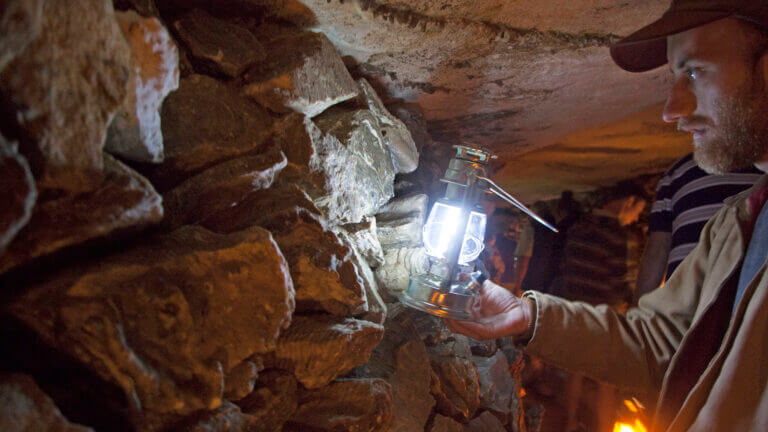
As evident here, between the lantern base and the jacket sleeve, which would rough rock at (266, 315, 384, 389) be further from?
the jacket sleeve

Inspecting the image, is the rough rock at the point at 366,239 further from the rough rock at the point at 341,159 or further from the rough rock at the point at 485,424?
the rough rock at the point at 485,424

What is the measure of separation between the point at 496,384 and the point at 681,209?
1.95m

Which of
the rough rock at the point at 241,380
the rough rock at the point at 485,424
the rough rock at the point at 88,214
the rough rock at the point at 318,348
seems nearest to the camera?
the rough rock at the point at 88,214

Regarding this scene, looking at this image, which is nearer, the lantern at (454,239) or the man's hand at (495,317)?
the lantern at (454,239)

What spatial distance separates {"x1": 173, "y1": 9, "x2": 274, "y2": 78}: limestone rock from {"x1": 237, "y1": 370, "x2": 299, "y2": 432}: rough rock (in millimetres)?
998

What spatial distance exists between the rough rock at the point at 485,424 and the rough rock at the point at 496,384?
7 cm

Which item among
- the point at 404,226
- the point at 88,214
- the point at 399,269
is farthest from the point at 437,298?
the point at 88,214

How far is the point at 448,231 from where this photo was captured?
69.6 inches

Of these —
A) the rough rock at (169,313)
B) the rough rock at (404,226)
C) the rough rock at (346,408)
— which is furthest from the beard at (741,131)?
the rough rock at (169,313)

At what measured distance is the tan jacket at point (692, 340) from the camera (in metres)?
1.31

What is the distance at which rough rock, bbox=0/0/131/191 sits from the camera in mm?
704

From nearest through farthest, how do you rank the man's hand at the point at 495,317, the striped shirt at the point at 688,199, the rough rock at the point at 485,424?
the man's hand at the point at 495,317 → the rough rock at the point at 485,424 → the striped shirt at the point at 688,199

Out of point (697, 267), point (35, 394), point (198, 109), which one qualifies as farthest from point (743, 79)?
point (35, 394)

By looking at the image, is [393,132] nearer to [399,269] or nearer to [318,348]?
[399,269]
